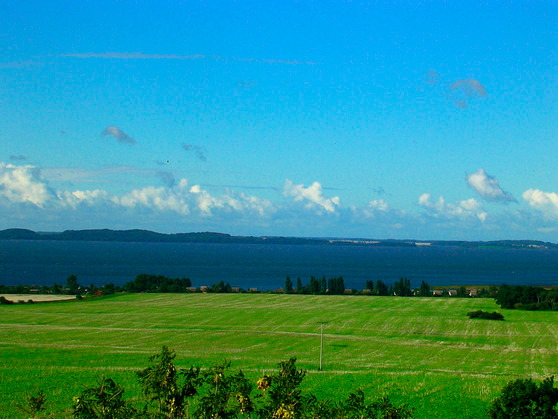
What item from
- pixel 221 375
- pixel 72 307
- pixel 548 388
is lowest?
pixel 72 307

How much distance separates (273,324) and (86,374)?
3686 cm

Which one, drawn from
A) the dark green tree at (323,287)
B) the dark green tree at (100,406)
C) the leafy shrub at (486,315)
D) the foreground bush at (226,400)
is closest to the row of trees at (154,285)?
the dark green tree at (323,287)

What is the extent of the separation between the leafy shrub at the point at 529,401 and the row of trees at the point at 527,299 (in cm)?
7364

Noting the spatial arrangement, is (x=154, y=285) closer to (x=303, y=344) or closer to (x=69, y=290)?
(x=69, y=290)

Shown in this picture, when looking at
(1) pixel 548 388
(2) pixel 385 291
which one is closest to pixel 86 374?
(1) pixel 548 388

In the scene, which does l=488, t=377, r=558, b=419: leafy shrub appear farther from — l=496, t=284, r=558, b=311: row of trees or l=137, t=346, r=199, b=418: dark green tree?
l=496, t=284, r=558, b=311: row of trees

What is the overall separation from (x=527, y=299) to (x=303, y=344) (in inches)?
2036

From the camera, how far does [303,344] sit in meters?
48.3

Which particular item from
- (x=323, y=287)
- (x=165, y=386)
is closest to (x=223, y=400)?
(x=165, y=386)

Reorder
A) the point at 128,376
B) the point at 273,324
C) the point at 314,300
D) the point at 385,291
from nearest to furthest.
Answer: the point at 128,376
the point at 273,324
the point at 314,300
the point at 385,291

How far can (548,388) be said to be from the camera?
15.2 metres

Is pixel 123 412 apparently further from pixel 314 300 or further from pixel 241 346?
pixel 314 300

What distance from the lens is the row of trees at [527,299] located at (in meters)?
83.0

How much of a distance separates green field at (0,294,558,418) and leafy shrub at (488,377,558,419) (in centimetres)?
594
